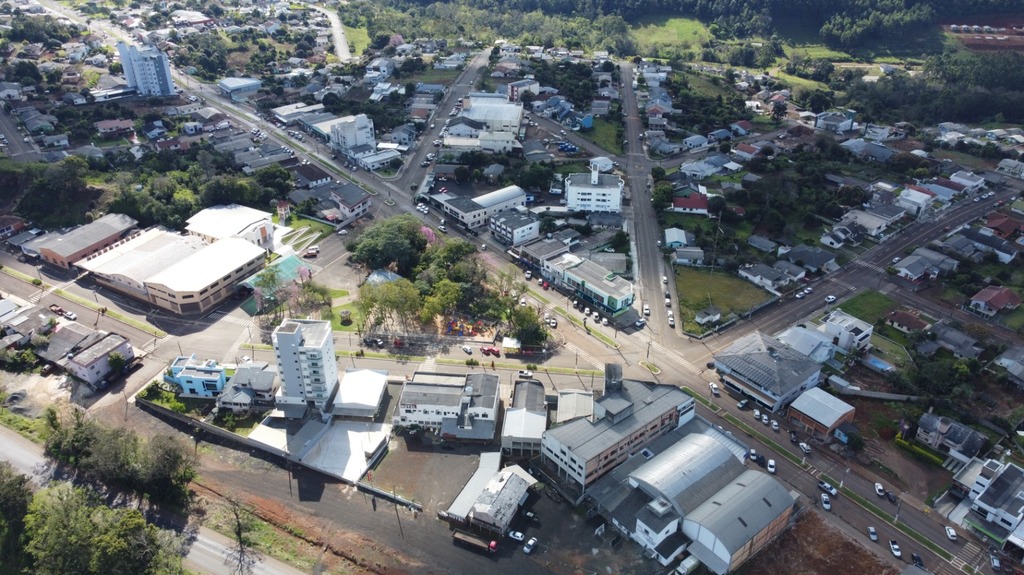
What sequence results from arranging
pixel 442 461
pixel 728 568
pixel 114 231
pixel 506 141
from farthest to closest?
pixel 506 141
pixel 114 231
pixel 442 461
pixel 728 568

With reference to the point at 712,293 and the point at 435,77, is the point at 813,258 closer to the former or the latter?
the point at 712,293

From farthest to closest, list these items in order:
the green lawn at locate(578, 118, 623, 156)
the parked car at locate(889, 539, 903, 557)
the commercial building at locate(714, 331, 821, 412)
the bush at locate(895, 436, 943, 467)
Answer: the green lawn at locate(578, 118, 623, 156)
the commercial building at locate(714, 331, 821, 412)
the bush at locate(895, 436, 943, 467)
the parked car at locate(889, 539, 903, 557)

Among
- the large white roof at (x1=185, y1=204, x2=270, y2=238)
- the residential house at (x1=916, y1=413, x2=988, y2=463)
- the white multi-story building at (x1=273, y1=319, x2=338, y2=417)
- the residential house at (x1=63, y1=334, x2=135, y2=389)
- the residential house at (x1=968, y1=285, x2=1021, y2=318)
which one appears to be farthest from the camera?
the large white roof at (x1=185, y1=204, x2=270, y2=238)

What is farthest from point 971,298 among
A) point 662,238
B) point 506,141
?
point 506,141

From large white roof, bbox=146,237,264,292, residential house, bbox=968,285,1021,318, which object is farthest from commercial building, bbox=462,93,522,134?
residential house, bbox=968,285,1021,318

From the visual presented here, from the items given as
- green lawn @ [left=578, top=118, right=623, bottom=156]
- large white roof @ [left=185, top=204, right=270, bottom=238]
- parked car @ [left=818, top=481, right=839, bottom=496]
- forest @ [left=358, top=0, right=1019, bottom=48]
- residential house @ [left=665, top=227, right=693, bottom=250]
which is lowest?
parked car @ [left=818, top=481, right=839, bottom=496]

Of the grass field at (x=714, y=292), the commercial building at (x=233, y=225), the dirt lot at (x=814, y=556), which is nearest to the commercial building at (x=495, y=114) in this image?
the commercial building at (x=233, y=225)

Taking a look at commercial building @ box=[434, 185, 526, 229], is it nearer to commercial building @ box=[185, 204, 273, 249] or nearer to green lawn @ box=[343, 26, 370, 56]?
commercial building @ box=[185, 204, 273, 249]

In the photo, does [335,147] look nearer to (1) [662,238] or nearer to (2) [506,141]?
(2) [506,141]
